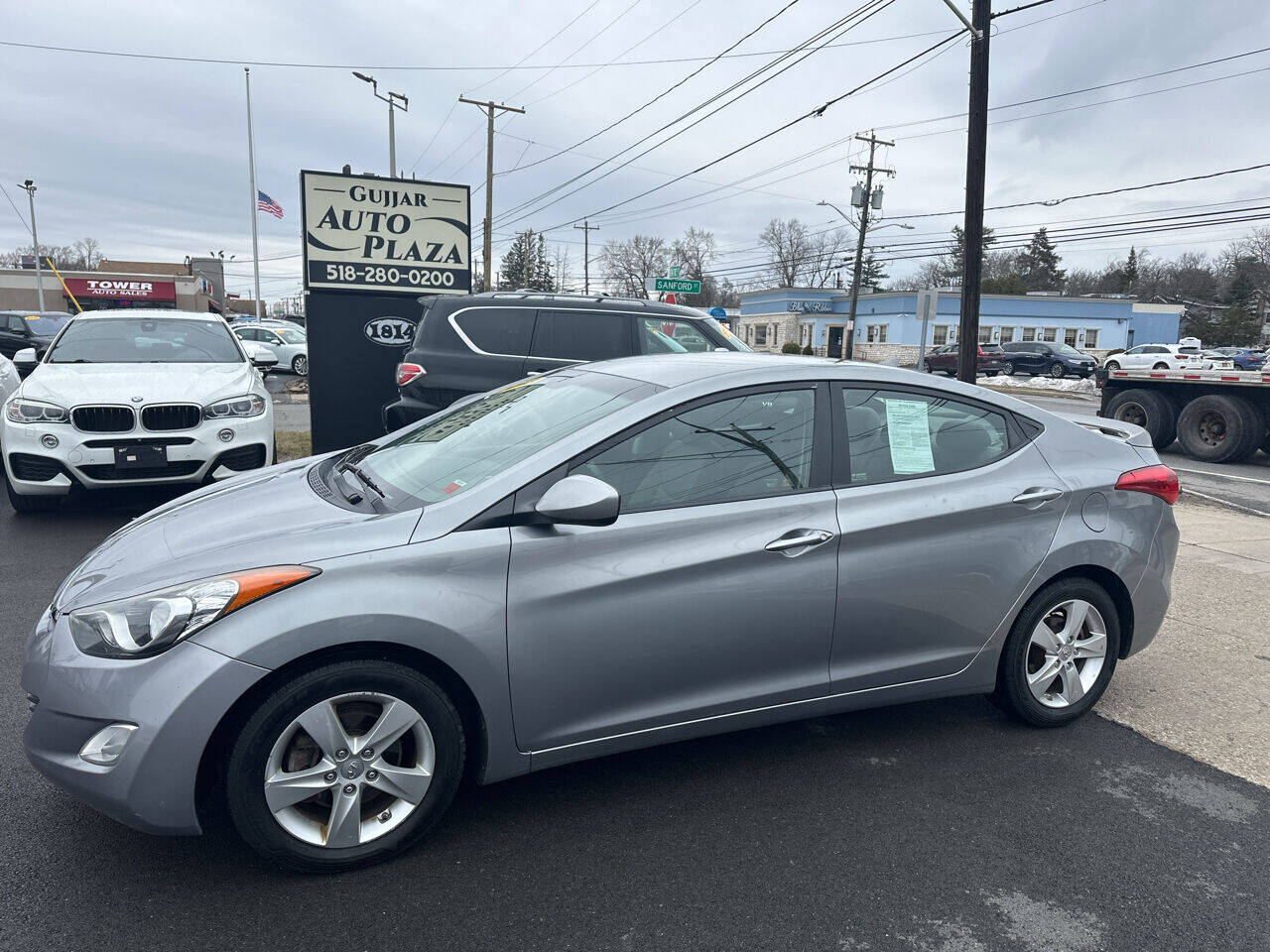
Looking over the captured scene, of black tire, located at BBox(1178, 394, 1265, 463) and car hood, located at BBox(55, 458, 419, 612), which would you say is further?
black tire, located at BBox(1178, 394, 1265, 463)

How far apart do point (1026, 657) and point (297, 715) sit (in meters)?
2.82

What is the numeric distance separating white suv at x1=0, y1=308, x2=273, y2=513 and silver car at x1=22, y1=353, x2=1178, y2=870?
3.54 meters

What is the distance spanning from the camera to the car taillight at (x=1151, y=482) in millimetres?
3766

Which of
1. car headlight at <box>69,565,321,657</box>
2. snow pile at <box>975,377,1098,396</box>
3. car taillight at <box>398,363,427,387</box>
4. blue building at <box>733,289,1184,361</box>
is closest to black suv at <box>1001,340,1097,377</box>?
snow pile at <box>975,377,1098,396</box>

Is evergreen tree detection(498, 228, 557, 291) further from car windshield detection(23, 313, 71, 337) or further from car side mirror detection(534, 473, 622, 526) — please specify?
car side mirror detection(534, 473, 622, 526)

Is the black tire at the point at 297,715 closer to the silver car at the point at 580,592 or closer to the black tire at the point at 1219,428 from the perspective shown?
the silver car at the point at 580,592

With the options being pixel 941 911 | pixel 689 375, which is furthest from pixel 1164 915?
pixel 689 375

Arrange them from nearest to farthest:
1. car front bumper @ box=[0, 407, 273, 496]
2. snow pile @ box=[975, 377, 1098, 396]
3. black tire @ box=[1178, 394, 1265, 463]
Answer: car front bumper @ box=[0, 407, 273, 496], black tire @ box=[1178, 394, 1265, 463], snow pile @ box=[975, 377, 1098, 396]

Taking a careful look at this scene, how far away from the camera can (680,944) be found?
94.0 inches

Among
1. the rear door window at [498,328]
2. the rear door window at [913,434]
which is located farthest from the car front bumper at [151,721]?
the rear door window at [498,328]

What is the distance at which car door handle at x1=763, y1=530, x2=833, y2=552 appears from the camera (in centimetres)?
307

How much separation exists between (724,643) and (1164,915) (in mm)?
1490

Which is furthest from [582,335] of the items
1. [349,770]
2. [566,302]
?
[349,770]

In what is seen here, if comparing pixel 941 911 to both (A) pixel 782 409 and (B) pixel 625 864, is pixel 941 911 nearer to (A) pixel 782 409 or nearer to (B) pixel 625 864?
(B) pixel 625 864
